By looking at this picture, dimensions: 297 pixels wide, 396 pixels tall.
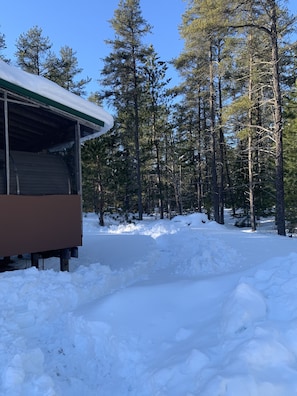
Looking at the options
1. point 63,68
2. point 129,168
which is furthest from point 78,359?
point 63,68

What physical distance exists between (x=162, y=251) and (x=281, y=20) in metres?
11.1

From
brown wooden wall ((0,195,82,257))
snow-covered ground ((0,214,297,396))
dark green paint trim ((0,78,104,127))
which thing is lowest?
snow-covered ground ((0,214,297,396))

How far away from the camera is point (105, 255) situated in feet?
29.6

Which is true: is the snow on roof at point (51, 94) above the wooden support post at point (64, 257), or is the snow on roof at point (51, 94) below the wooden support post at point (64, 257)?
above

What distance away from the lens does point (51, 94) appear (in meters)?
6.45

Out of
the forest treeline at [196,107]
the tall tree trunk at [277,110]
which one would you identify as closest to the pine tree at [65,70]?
the forest treeline at [196,107]

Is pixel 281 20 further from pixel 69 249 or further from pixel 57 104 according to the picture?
pixel 69 249

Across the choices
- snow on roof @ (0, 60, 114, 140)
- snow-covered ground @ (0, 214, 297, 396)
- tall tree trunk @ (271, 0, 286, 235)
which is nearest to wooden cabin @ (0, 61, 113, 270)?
snow on roof @ (0, 60, 114, 140)

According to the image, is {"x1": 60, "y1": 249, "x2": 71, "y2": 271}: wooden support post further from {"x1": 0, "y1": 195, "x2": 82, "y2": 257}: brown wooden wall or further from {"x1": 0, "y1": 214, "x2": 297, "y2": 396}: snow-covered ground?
{"x1": 0, "y1": 214, "x2": 297, "y2": 396}: snow-covered ground

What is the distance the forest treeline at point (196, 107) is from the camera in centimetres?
1480

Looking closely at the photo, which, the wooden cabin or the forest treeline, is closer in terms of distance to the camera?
the wooden cabin

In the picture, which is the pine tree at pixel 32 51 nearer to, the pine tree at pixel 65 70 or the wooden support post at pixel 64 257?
the pine tree at pixel 65 70

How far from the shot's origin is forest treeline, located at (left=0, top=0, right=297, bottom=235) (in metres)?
14.8

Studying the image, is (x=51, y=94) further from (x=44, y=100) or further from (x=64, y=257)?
(x=64, y=257)
